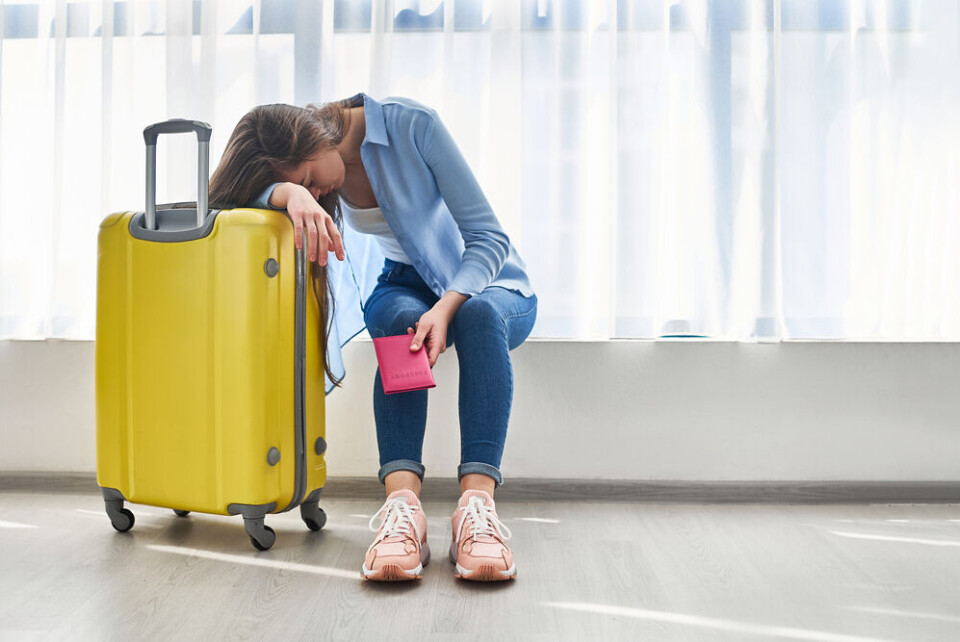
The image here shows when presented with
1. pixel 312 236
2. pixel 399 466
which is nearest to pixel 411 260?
pixel 312 236

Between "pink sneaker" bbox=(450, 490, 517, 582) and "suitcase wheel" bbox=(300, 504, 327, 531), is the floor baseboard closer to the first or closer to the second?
"suitcase wheel" bbox=(300, 504, 327, 531)

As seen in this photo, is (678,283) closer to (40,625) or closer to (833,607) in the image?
(833,607)

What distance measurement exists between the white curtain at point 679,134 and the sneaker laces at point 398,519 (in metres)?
0.62

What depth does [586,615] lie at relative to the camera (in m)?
1.08

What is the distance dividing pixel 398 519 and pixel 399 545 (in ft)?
0.16

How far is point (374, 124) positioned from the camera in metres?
1.42

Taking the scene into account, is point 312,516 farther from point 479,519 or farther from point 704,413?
point 704,413

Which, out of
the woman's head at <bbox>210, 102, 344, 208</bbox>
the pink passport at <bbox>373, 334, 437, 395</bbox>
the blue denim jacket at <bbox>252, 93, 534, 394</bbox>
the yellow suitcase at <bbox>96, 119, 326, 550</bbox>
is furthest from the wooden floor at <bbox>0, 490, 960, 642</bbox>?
the woman's head at <bbox>210, 102, 344, 208</bbox>

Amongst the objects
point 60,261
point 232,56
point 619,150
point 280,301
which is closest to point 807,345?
point 619,150

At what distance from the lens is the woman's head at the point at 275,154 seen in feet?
4.39

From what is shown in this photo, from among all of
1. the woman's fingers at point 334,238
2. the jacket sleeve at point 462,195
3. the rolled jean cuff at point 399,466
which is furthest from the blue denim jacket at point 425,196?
the rolled jean cuff at point 399,466

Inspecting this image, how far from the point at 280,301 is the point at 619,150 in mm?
785

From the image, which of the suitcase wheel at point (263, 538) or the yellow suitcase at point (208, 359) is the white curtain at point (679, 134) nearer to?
the yellow suitcase at point (208, 359)

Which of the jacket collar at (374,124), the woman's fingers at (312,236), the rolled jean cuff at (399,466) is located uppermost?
the jacket collar at (374,124)
